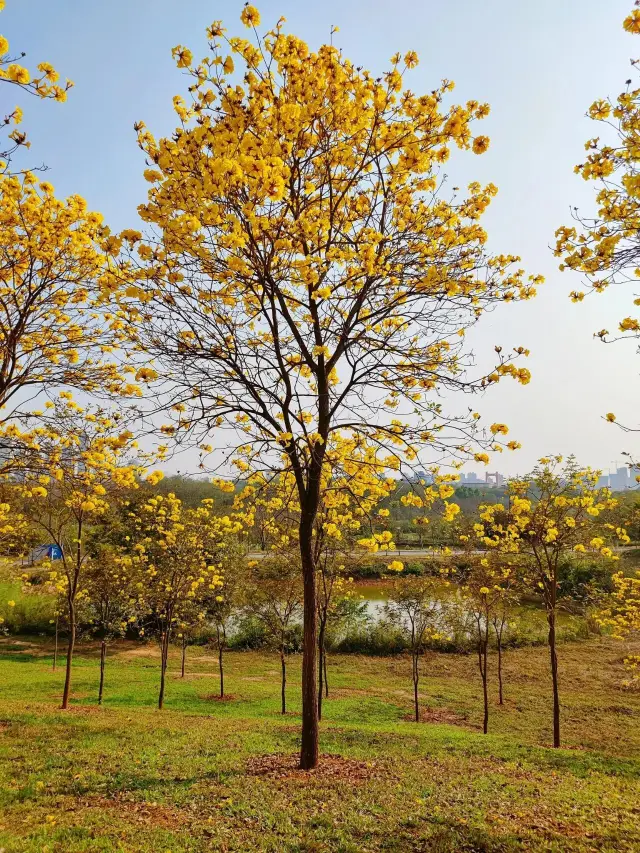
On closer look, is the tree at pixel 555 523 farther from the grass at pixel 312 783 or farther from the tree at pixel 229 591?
→ the tree at pixel 229 591

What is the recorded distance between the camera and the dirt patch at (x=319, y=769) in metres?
5.61

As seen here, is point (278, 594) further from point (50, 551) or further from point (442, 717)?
point (50, 551)

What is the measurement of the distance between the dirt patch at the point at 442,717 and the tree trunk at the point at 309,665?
24.8ft

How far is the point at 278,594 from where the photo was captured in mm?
14047

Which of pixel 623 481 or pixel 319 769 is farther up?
pixel 623 481

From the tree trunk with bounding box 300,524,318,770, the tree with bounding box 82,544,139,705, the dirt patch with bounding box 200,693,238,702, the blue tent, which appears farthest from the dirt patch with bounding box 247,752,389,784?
the blue tent

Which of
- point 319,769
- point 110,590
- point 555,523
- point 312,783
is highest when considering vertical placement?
point 555,523

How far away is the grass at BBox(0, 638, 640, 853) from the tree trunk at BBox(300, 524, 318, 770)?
0.29m

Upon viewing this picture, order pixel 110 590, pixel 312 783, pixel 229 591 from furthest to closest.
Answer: pixel 229 591 < pixel 110 590 < pixel 312 783

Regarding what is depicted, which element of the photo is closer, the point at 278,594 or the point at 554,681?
the point at 554,681

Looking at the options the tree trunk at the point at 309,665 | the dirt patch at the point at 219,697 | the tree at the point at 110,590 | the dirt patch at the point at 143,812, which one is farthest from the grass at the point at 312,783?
the tree at the point at 110,590

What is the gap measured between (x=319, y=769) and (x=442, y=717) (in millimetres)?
8404

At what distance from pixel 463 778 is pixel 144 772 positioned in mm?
3751

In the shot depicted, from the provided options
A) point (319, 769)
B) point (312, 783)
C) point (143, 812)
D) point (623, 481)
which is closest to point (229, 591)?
point (319, 769)
